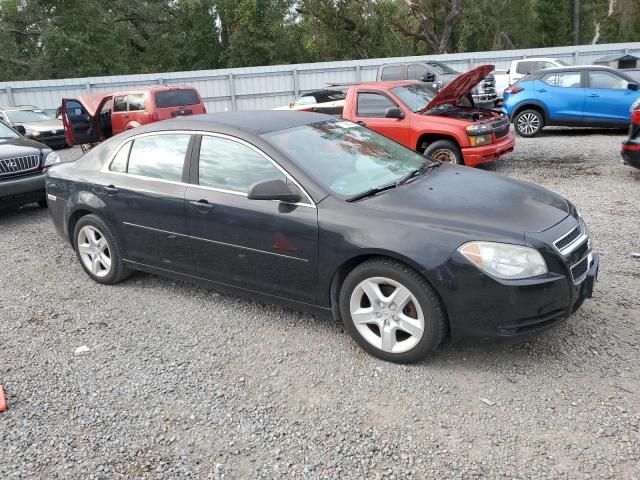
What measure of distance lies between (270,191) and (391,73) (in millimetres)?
14642

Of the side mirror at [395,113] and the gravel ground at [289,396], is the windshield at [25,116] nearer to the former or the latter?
the side mirror at [395,113]

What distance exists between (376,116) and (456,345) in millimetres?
6516

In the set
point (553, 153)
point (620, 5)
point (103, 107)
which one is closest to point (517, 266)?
point (553, 153)

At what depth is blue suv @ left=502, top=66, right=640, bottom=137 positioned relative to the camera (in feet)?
37.3

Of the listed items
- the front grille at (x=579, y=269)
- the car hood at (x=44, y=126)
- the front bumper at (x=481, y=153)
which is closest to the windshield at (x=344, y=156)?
the front grille at (x=579, y=269)

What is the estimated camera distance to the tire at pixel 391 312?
10.8ft

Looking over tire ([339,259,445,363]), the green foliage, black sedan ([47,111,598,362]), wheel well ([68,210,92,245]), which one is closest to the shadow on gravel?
wheel well ([68,210,92,245])

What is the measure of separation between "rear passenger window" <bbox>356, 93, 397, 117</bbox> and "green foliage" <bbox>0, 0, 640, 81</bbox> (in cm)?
2456

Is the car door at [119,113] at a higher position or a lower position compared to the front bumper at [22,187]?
higher

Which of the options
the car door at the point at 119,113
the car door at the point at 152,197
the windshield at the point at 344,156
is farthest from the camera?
the car door at the point at 119,113

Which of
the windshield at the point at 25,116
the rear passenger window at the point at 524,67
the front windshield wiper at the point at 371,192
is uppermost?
the rear passenger window at the point at 524,67

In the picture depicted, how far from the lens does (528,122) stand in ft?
41.0

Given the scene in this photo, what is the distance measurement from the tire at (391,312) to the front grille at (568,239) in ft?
2.54

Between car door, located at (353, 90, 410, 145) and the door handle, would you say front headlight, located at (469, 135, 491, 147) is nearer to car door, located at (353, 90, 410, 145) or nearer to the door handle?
car door, located at (353, 90, 410, 145)
